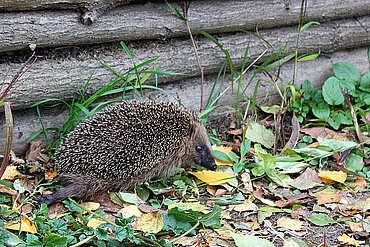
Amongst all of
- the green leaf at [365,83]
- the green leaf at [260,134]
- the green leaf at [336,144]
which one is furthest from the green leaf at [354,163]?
the green leaf at [365,83]

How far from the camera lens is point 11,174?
165 inches

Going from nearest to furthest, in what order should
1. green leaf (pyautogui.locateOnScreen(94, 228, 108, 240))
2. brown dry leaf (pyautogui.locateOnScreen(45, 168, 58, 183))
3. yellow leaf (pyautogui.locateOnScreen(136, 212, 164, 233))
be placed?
green leaf (pyautogui.locateOnScreen(94, 228, 108, 240)) < yellow leaf (pyautogui.locateOnScreen(136, 212, 164, 233)) < brown dry leaf (pyautogui.locateOnScreen(45, 168, 58, 183))

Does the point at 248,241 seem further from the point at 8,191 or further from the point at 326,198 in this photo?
the point at 8,191

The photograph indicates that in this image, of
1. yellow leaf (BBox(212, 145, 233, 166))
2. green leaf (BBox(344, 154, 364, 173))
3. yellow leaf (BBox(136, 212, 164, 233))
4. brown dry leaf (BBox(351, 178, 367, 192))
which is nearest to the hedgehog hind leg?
yellow leaf (BBox(136, 212, 164, 233))

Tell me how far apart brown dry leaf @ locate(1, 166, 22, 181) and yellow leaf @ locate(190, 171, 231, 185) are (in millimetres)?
1881

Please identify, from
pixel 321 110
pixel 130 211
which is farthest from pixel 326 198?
pixel 130 211

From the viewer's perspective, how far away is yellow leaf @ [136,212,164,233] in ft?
11.2

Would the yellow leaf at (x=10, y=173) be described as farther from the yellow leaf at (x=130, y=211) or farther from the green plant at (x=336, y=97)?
the green plant at (x=336, y=97)

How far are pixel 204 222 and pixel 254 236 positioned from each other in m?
0.44

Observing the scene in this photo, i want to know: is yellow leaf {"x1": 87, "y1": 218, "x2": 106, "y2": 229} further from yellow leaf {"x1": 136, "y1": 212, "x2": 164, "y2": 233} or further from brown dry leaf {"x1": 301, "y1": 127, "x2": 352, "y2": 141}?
brown dry leaf {"x1": 301, "y1": 127, "x2": 352, "y2": 141}

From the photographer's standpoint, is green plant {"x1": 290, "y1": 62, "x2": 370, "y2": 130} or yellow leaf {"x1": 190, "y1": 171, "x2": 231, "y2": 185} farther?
green plant {"x1": 290, "y1": 62, "x2": 370, "y2": 130}

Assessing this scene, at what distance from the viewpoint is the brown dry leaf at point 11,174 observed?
4.11m

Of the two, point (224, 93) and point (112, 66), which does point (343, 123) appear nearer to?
point (224, 93)

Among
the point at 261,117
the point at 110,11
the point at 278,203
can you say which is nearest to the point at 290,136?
the point at 261,117
